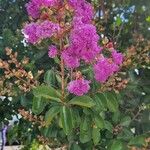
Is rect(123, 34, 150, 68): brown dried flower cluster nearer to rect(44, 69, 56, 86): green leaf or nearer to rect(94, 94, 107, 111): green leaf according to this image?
rect(94, 94, 107, 111): green leaf

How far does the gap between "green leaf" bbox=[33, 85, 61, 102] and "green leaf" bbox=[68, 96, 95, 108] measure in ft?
0.20

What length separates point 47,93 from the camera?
1.81 metres

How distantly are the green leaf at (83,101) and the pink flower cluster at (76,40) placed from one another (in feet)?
0.14

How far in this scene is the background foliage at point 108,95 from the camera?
2019mm

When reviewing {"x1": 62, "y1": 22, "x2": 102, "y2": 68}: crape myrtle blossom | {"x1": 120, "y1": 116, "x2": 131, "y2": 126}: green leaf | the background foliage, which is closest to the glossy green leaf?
the background foliage

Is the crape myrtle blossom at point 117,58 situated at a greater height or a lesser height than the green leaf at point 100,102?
greater

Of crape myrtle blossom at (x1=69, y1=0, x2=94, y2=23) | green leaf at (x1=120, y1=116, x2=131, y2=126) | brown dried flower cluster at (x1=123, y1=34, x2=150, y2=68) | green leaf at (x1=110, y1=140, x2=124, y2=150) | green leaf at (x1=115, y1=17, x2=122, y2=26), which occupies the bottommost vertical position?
green leaf at (x1=110, y1=140, x2=124, y2=150)

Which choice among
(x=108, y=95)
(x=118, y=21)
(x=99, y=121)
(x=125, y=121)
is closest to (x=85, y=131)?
→ (x=99, y=121)

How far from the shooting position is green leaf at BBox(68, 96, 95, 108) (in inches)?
71.1

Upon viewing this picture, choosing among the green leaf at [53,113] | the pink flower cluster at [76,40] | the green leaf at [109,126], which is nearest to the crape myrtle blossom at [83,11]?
the pink flower cluster at [76,40]

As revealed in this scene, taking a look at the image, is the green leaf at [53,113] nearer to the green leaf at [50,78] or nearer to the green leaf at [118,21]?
the green leaf at [50,78]

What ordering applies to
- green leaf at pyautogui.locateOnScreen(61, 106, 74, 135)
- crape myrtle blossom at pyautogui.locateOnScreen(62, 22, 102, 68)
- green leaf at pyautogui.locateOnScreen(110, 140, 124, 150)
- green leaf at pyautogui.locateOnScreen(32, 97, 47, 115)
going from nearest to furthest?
crape myrtle blossom at pyautogui.locateOnScreen(62, 22, 102, 68), green leaf at pyautogui.locateOnScreen(61, 106, 74, 135), green leaf at pyautogui.locateOnScreen(32, 97, 47, 115), green leaf at pyautogui.locateOnScreen(110, 140, 124, 150)

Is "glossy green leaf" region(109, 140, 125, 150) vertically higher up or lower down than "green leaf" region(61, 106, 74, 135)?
lower down

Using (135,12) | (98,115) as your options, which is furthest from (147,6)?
(98,115)
